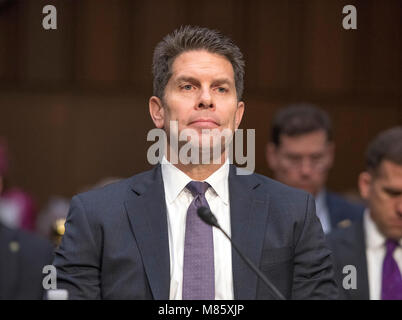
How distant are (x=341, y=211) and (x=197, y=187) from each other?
7.89 ft

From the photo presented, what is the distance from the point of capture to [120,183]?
2.55 m

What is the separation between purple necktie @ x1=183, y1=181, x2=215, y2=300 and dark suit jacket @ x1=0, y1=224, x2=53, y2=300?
6.37 ft

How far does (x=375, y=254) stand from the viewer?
3559mm

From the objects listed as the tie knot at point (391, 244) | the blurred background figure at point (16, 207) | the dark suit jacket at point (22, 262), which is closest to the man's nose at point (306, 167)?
the tie knot at point (391, 244)

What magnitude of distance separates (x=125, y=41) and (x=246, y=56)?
100cm

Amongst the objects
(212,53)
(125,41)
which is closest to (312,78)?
(125,41)

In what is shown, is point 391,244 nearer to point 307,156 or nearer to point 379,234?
point 379,234

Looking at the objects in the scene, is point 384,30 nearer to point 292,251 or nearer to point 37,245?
point 37,245

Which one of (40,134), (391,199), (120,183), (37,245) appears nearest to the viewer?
(120,183)

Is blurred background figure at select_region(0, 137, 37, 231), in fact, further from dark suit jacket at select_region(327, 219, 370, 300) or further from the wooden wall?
dark suit jacket at select_region(327, 219, 370, 300)

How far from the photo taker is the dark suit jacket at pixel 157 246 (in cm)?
230

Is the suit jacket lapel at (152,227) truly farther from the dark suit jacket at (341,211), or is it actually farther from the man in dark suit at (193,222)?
the dark suit jacket at (341,211)

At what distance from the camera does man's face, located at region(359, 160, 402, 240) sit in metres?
3.57

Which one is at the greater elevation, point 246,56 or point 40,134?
point 246,56
